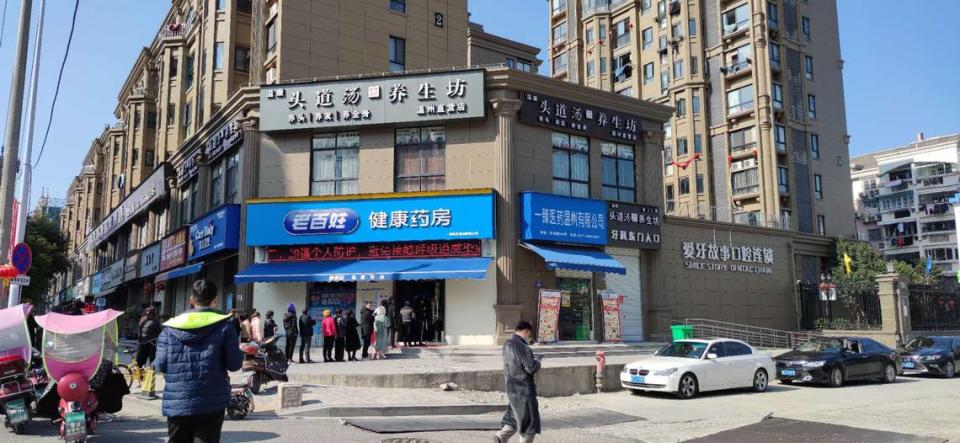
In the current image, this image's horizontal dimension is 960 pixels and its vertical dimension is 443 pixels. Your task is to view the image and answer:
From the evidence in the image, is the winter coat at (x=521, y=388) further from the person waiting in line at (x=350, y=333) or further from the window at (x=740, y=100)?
the window at (x=740, y=100)

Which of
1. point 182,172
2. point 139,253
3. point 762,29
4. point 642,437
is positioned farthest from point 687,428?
point 762,29

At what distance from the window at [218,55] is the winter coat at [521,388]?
28.4 meters

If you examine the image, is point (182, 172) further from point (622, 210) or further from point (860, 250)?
point (860, 250)

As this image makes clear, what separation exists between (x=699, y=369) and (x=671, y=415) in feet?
9.83

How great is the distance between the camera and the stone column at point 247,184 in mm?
22739

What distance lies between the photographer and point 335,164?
2348cm

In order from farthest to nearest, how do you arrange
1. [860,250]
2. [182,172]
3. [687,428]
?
[860,250], [182,172], [687,428]

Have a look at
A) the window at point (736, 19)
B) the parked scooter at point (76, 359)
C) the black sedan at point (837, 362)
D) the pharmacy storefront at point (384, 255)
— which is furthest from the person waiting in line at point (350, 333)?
the window at point (736, 19)

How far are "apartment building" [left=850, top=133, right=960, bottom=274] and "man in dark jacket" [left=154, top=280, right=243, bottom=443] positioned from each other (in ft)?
254

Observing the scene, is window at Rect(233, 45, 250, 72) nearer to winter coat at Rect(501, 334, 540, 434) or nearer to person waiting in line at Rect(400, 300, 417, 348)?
person waiting in line at Rect(400, 300, 417, 348)

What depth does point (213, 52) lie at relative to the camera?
32.7 m

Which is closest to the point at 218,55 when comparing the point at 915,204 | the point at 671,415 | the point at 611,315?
the point at 611,315

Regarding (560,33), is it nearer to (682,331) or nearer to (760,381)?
(682,331)

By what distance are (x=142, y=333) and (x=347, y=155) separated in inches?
439
